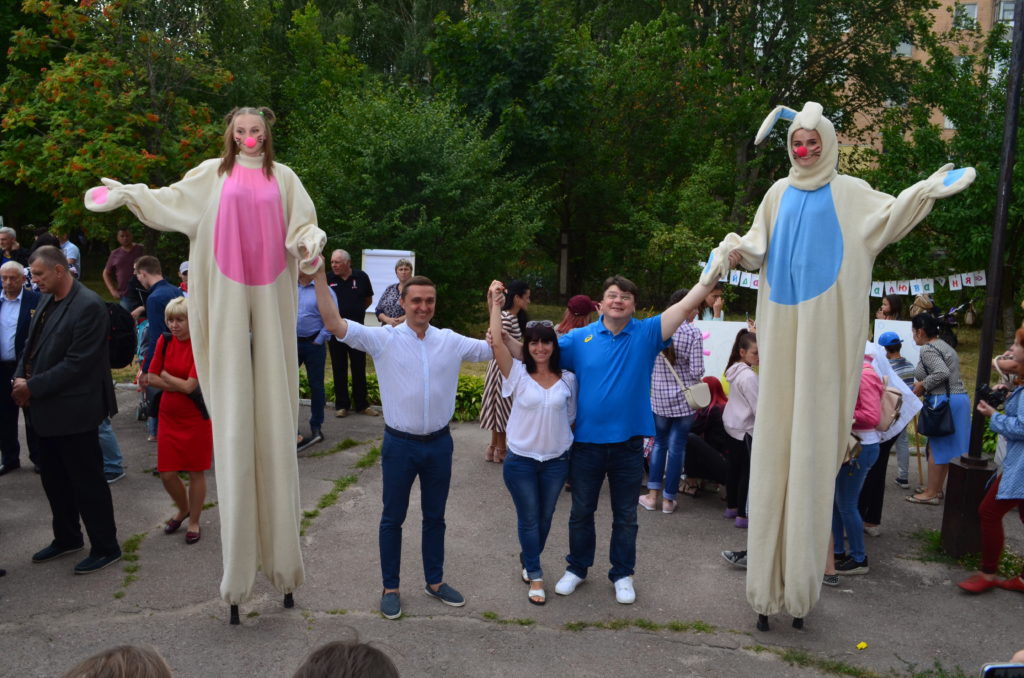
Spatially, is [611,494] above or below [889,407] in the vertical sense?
below

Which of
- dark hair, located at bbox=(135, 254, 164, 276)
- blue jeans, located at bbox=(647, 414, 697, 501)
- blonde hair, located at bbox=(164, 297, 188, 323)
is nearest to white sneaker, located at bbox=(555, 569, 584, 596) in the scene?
blue jeans, located at bbox=(647, 414, 697, 501)

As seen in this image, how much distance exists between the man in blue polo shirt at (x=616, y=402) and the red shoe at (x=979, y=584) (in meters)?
2.36

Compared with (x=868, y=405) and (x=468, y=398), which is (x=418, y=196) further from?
(x=868, y=405)

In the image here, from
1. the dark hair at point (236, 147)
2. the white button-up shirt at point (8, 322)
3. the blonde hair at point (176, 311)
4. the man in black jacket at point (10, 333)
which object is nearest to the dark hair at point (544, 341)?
the dark hair at point (236, 147)

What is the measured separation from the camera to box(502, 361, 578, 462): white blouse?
563 centimetres

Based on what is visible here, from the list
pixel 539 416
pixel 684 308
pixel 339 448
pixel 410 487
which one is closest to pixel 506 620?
pixel 410 487

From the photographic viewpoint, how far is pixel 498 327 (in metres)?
5.32

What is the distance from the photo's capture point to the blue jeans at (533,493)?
5.73 m

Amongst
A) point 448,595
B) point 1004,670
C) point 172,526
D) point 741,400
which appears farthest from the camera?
point 741,400

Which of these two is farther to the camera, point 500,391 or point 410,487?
point 500,391

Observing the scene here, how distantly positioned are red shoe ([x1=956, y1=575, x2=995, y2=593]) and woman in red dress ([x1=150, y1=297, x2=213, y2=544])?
5.53m

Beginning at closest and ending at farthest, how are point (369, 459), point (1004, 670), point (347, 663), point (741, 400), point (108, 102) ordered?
point (1004, 670) < point (347, 663) < point (741, 400) < point (369, 459) < point (108, 102)

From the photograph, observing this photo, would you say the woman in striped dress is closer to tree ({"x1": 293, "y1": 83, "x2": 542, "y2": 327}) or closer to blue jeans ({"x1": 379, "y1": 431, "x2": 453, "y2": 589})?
blue jeans ({"x1": 379, "y1": 431, "x2": 453, "y2": 589})

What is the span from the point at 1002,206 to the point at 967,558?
2.65 m
